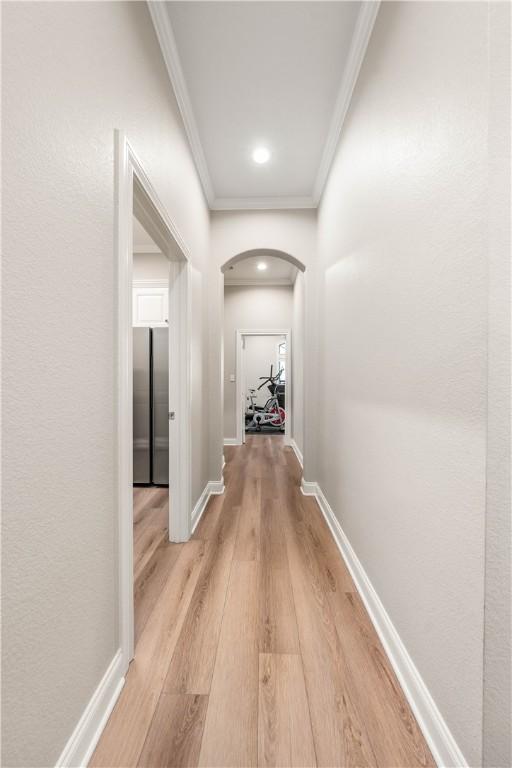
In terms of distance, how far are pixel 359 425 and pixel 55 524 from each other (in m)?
1.46

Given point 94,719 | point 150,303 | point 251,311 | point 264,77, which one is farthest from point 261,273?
point 94,719

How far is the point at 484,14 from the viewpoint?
2.52 ft

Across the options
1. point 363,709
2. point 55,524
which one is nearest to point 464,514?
point 363,709

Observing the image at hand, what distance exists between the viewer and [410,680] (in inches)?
44.4

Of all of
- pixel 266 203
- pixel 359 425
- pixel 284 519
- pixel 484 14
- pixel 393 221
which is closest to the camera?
pixel 484 14

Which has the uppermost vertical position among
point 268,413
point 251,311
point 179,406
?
point 251,311

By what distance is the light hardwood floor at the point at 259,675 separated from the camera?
3.23 feet

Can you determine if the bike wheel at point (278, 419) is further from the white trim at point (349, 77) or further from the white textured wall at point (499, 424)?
the white textured wall at point (499, 424)

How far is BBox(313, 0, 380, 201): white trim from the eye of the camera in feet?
5.07

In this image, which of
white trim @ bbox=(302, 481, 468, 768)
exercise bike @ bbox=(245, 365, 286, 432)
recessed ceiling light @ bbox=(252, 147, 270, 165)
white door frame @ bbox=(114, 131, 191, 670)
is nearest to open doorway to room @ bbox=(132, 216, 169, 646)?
white door frame @ bbox=(114, 131, 191, 670)

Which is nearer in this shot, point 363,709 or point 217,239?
point 363,709

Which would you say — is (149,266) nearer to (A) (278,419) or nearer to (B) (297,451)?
(B) (297,451)

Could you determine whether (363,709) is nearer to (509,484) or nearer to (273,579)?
(273,579)

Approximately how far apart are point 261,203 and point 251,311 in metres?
2.54
